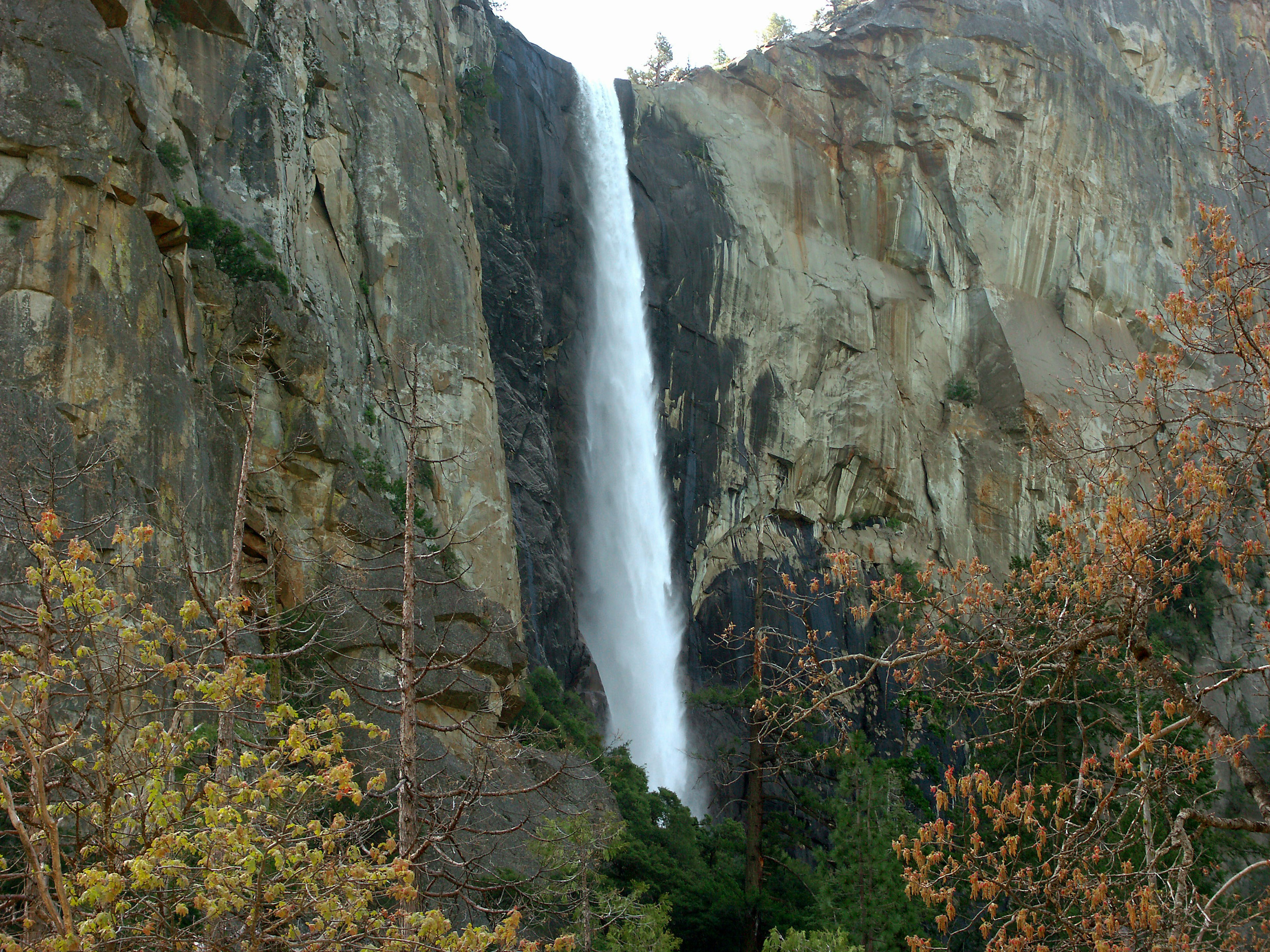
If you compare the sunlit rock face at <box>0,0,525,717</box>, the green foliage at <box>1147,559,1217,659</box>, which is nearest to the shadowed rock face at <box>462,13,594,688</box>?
the sunlit rock face at <box>0,0,525,717</box>

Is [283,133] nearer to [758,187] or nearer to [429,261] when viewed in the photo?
[429,261]

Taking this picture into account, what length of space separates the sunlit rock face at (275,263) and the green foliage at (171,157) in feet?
0.14

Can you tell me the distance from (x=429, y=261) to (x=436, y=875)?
1870cm

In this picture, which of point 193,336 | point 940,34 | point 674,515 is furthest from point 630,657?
point 940,34

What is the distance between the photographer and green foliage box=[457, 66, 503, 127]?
33219 mm

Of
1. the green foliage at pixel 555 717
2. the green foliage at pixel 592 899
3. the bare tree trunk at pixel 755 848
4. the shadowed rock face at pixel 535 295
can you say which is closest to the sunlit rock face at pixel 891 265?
the shadowed rock face at pixel 535 295

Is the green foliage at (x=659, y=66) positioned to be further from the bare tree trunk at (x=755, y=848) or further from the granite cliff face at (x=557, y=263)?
the bare tree trunk at (x=755, y=848)

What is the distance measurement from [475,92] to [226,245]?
16.9 meters

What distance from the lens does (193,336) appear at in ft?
53.7

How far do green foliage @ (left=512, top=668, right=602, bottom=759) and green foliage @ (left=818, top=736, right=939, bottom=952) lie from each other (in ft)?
16.1

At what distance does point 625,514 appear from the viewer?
33.0m

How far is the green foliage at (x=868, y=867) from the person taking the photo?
15.6 metres

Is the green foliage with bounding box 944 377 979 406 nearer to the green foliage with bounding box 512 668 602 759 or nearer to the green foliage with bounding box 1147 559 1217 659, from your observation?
the green foliage with bounding box 1147 559 1217 659

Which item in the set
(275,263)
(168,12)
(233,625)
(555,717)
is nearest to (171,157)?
(275,263)
